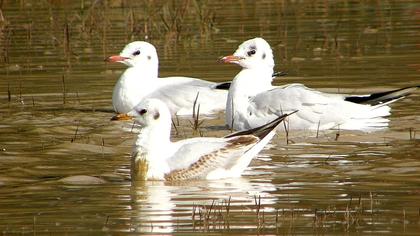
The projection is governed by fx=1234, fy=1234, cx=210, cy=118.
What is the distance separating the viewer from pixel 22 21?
22031 mm

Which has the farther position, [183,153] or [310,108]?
[310,108]

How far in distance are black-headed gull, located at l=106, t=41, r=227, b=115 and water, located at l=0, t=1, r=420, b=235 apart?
304mm

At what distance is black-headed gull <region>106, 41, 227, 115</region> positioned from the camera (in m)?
14.2

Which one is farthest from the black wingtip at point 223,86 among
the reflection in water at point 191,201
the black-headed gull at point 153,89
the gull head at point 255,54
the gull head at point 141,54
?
the reflection in water at point 191,201

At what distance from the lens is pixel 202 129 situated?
13016mm

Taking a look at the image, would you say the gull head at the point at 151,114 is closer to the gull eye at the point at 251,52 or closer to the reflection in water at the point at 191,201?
the reflection in water at the point at 191,201

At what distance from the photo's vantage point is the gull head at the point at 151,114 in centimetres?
1017

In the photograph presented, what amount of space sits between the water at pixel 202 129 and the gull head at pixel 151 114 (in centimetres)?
50

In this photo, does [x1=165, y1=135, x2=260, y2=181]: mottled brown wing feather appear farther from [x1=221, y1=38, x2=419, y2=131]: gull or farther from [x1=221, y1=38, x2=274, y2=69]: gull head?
[x1=221, y1=38, x2=274, y2=69]: gull head

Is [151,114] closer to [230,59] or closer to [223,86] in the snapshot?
[230,59]

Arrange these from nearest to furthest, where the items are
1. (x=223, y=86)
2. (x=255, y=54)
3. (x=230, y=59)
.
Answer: (x=230, y=59) → (x=255, y=54) → (x=223, y=86)


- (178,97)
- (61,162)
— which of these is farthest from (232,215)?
(178,97)

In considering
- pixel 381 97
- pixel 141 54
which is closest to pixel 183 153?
pixel 381 97

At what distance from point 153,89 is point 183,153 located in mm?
4712
